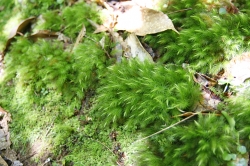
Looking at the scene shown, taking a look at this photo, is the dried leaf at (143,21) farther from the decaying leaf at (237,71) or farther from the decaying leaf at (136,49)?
the decaying leaf at (237,71)

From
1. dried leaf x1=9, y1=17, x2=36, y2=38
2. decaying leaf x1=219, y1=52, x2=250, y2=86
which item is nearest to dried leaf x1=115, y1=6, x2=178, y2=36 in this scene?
decaying leaf x1=219, y1=52, x2=250, y2=86

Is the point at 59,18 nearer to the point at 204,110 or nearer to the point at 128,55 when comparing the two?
the point at 128,55

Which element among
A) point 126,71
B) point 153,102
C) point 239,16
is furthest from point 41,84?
point 239,16

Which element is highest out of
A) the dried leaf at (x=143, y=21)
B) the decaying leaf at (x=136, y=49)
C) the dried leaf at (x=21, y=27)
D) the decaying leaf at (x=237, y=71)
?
the dried leaf at (x=21, y=27)

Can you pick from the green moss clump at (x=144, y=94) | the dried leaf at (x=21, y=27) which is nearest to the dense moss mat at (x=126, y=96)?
the green moss clump at (x=144, y=94)

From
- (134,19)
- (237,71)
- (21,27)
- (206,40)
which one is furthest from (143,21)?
(21,27)
